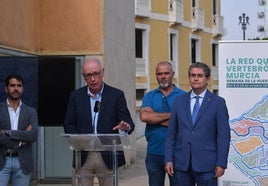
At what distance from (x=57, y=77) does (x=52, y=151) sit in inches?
57.8

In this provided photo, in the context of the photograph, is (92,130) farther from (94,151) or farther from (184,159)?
(184,159)

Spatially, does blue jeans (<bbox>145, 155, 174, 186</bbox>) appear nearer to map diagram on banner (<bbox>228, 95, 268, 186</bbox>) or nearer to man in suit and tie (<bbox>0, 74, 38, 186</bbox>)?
man in suit and tie (<bbox>0, 74, 38, 186</bbox>)

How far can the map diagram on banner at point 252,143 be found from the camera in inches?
349

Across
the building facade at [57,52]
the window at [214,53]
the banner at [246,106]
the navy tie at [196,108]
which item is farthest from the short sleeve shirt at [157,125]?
the window at [214,53]

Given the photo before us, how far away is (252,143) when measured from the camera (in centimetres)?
888

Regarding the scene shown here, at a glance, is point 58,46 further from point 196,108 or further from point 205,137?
point 205,137

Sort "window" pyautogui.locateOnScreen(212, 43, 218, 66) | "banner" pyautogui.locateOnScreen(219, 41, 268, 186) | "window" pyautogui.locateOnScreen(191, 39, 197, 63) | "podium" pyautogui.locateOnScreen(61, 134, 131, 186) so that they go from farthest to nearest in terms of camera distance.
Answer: "window" pyautogui.locateOnScreen(212, 43, 218, 66) < "window" pyautogui.locateOnScreen(191, 39, 197, 63) < "banner" pyautogui.locateOnScreen(219, 41, 268, 186) < "podium" pyautogui.locateOnScreen(61, 134, 131, 186)

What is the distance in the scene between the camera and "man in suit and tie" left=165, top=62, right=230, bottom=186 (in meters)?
6.41

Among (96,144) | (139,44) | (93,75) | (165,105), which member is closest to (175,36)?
(139,44)

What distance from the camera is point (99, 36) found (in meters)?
12.3

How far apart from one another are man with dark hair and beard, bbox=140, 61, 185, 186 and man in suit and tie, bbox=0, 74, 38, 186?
1301 mm

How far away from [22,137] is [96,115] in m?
0.87

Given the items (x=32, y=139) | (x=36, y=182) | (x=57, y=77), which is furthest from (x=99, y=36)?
(x=32, y=139)

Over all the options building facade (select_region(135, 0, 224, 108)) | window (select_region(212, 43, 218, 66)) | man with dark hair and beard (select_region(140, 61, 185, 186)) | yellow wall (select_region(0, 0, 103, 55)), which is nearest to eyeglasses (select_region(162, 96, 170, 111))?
man with dark hair and beard (select_region(140, 61, 185, 186))
